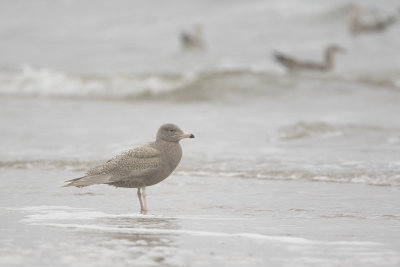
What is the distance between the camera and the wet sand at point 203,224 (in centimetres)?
591

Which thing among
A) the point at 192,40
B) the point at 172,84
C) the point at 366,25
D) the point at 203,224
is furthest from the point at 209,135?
the point at 366,25

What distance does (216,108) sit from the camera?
699 inches

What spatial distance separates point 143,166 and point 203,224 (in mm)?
1224

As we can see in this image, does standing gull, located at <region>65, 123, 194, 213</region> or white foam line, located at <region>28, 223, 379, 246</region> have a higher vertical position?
standing gull, located at <region>65, 123, 194, 213</region>

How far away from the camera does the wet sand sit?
5914 millimetres

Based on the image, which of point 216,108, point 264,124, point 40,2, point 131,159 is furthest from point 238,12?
point 131,159

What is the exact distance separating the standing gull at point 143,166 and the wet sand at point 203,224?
0.83 ft

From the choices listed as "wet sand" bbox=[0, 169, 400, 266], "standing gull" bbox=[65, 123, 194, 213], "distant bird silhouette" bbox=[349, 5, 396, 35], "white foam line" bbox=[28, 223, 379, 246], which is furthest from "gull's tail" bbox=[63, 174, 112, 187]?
"distant bird silhouette" bbox=[349, 5, 396, 35]

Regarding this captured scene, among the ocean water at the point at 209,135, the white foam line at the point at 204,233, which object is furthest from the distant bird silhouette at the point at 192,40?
the white foam line at the point at 204,233

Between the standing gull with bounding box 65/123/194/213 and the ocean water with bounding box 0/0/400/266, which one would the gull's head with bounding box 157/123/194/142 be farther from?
the ocean water with bounding box 0/0/400/266

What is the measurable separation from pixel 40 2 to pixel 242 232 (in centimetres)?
3074

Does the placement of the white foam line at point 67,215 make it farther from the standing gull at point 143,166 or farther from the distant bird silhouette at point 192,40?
the distant bird silhouette at point 192,40

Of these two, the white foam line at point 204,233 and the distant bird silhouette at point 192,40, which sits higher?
the distant bird silhouette at point 192,40

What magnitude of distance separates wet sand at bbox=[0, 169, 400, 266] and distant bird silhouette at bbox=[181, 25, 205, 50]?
15.3 meters
